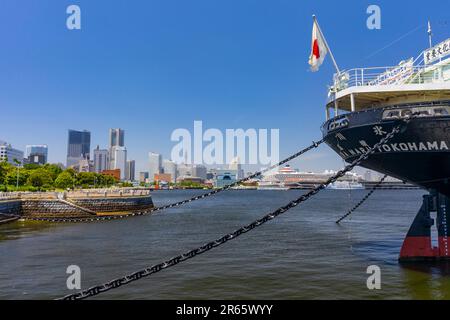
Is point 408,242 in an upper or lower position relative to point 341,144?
lower

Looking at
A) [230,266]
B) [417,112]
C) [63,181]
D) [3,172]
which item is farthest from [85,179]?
[417,112]

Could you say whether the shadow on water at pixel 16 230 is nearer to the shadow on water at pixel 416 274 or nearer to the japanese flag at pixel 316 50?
the japanese flag at pixel 316 50

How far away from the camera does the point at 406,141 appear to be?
14.2 m

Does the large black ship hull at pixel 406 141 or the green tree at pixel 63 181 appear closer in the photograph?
the large black ship hull at pixel 406 141

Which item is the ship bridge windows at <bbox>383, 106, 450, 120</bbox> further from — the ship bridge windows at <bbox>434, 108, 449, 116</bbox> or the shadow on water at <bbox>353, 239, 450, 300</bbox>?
the shadow on water at <bbox>353, 239, 450, 300</bbox>

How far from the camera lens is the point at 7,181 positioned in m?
70.0

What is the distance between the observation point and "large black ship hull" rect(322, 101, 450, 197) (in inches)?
532

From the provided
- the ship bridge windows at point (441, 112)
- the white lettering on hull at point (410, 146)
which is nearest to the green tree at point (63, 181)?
the white lettering on hull at point (410, 146)

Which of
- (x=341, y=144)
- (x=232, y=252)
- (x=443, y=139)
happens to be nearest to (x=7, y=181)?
(x=232, y=252)

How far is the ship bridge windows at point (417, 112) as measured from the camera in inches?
523
